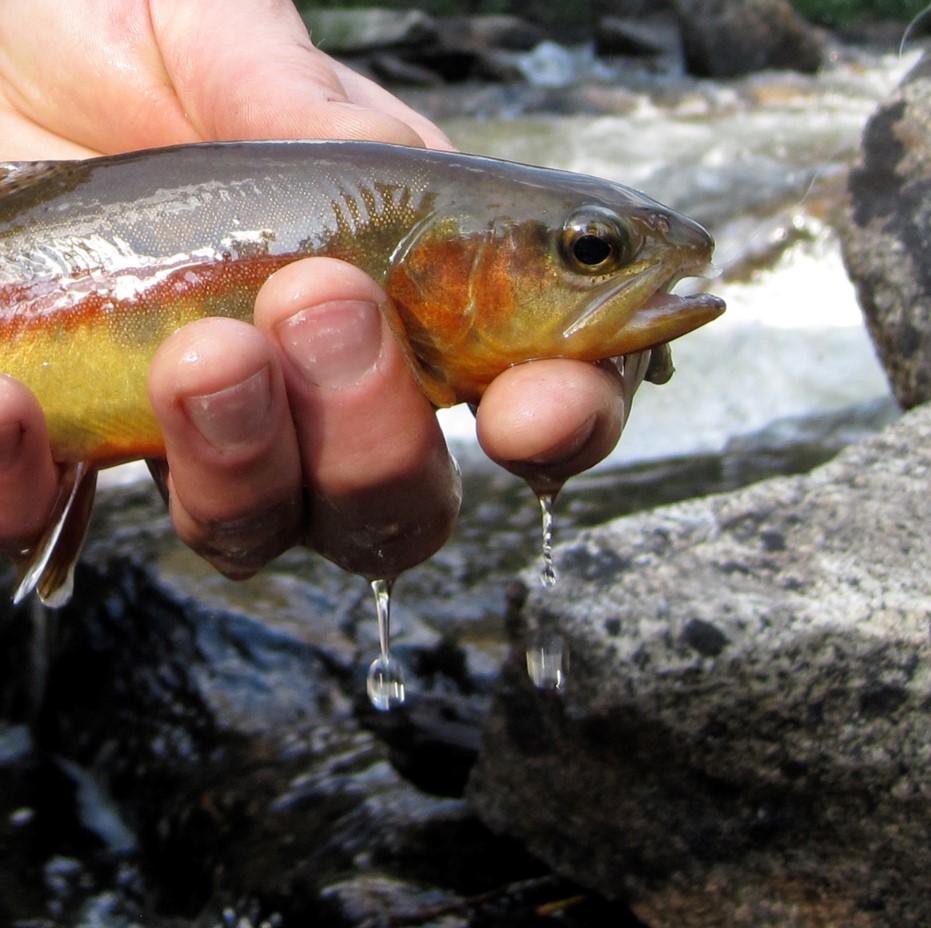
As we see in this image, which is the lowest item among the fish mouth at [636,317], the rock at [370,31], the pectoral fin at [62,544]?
the rock at [370,31]

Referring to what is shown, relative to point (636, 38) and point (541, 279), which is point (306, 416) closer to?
point (541, 279)

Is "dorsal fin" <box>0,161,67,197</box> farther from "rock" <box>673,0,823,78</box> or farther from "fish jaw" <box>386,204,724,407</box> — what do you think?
"rock" <box>673,0,823,78</box>

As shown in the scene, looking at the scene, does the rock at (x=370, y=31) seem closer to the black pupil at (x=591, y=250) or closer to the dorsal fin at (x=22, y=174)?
the dorsal fin at (x=22, y=174)

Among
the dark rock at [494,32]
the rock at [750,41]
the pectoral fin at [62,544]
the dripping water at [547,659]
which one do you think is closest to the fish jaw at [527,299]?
the pectoral fin at [62,544]

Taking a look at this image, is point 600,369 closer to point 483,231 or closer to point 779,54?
point 483,231

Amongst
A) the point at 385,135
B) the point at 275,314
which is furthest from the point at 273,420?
the point at 385,135

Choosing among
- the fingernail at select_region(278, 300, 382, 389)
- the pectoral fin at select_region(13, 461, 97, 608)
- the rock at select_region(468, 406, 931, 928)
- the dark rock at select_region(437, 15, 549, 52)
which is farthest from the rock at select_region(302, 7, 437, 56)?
the fingernail at select_region(278, 300, 382, 389)

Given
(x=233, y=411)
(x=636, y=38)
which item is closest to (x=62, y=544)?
(x=233, y=411)
